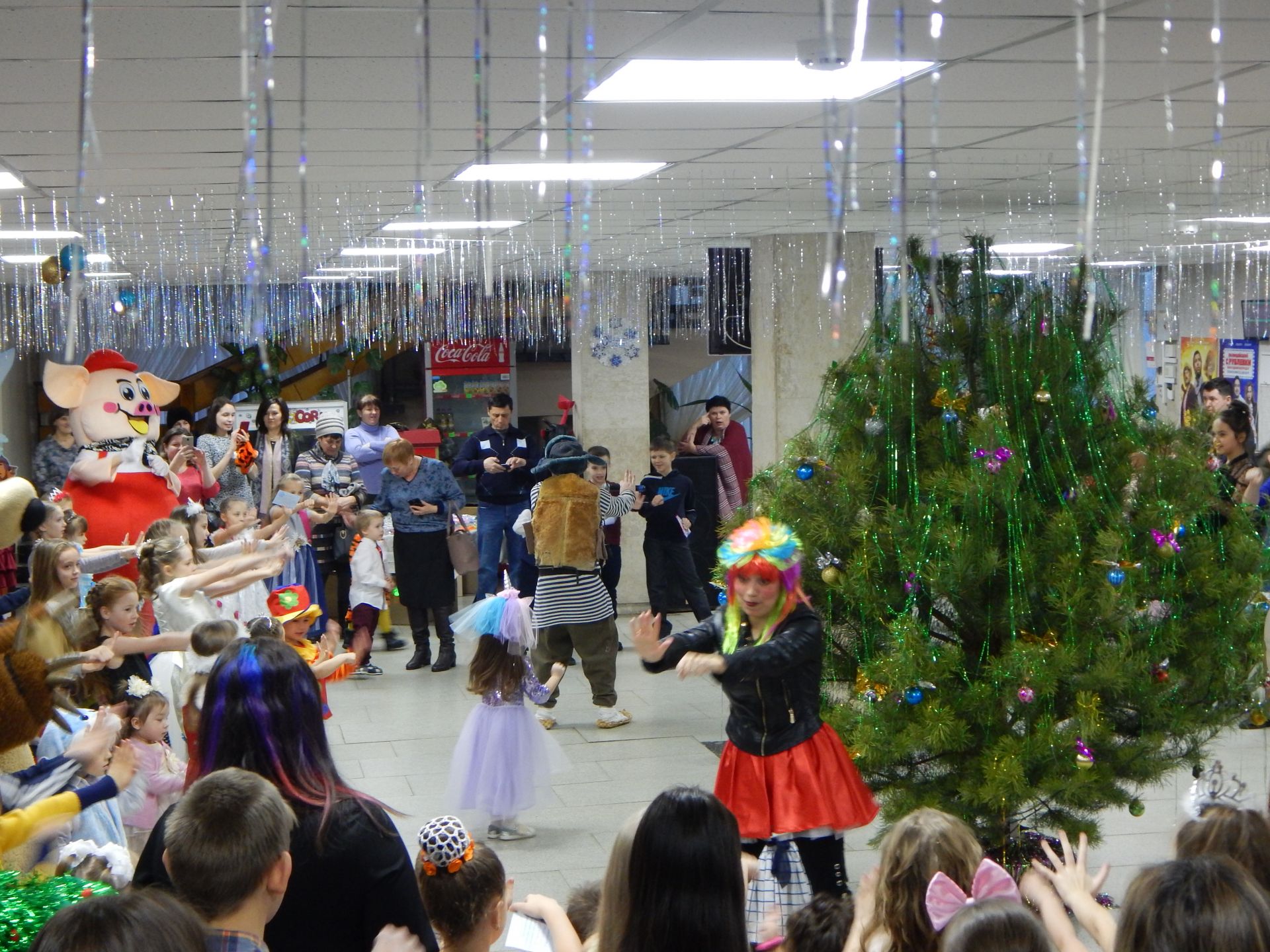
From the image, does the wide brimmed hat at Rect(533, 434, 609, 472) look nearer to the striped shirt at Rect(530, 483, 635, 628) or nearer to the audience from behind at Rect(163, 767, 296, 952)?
the striped shirt at Rect(530, 483, 635, 628)

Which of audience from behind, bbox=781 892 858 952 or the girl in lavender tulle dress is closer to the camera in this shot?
audience from behind, bbox=781 892 858 952

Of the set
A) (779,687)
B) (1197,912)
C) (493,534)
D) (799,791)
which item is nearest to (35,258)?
(493,534)

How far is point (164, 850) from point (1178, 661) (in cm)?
308

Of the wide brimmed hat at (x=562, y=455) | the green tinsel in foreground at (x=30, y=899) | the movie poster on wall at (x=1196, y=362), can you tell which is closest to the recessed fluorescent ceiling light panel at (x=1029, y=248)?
the movie poster on wall at (x=1196, y=362)

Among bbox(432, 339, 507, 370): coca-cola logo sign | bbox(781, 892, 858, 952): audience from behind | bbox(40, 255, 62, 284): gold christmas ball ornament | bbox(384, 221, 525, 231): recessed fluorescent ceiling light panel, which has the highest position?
bbox(384, 221, 525, 231): recessed fluorescent ceiling light panel

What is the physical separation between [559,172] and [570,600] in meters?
2.14

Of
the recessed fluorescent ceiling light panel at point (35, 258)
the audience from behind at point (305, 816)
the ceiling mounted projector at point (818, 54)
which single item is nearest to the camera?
the audience from behind at point (305, 816)

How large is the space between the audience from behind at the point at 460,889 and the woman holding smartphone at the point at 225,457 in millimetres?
6249

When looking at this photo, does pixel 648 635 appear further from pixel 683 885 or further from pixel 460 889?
pixel 683 885

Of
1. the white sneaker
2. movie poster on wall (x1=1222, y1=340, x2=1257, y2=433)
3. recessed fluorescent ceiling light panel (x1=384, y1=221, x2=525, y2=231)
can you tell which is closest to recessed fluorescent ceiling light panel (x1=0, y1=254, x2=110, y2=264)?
recessed fluorescent ceiling light panel (x1=384, y1=221, x2=525, y2=231)

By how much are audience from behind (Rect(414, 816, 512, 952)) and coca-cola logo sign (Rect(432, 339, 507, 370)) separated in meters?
14.4

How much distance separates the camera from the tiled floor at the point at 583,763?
4840 millimetres

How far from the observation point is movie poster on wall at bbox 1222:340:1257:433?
14672 mm

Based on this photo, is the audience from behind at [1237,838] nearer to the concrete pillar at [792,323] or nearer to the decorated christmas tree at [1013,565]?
the decorated christmas tree at [1013,565]
